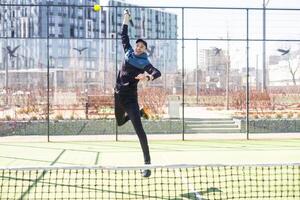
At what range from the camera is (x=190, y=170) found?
775 centimetres

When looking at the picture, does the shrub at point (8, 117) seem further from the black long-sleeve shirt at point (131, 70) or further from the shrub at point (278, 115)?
the black long-sleeve shirt at point (131, 70)

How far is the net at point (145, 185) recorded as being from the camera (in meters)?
5.76

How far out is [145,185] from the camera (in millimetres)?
6422

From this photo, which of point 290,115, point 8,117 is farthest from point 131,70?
point 290,115

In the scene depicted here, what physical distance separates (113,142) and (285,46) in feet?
31.1

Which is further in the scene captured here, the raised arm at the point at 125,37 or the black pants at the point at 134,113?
the raised arm at the point at 125,37

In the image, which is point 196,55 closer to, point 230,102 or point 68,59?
point 230,102

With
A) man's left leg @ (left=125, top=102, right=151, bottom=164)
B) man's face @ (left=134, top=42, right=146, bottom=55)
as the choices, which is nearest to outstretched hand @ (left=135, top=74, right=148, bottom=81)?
man's face @ (left=134, top=42, right=146, bottom=55)

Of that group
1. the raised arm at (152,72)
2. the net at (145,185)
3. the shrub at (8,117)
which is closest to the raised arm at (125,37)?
the raised arm at (152,72)

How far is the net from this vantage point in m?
5.76

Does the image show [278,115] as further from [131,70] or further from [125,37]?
[131,70]

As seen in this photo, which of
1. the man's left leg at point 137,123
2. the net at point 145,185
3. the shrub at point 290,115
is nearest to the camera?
the net at point 145,185

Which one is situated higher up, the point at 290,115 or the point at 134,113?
the point at 134,113

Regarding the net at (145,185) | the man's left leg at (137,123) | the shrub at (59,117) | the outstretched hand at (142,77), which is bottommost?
the net at (145,185)
